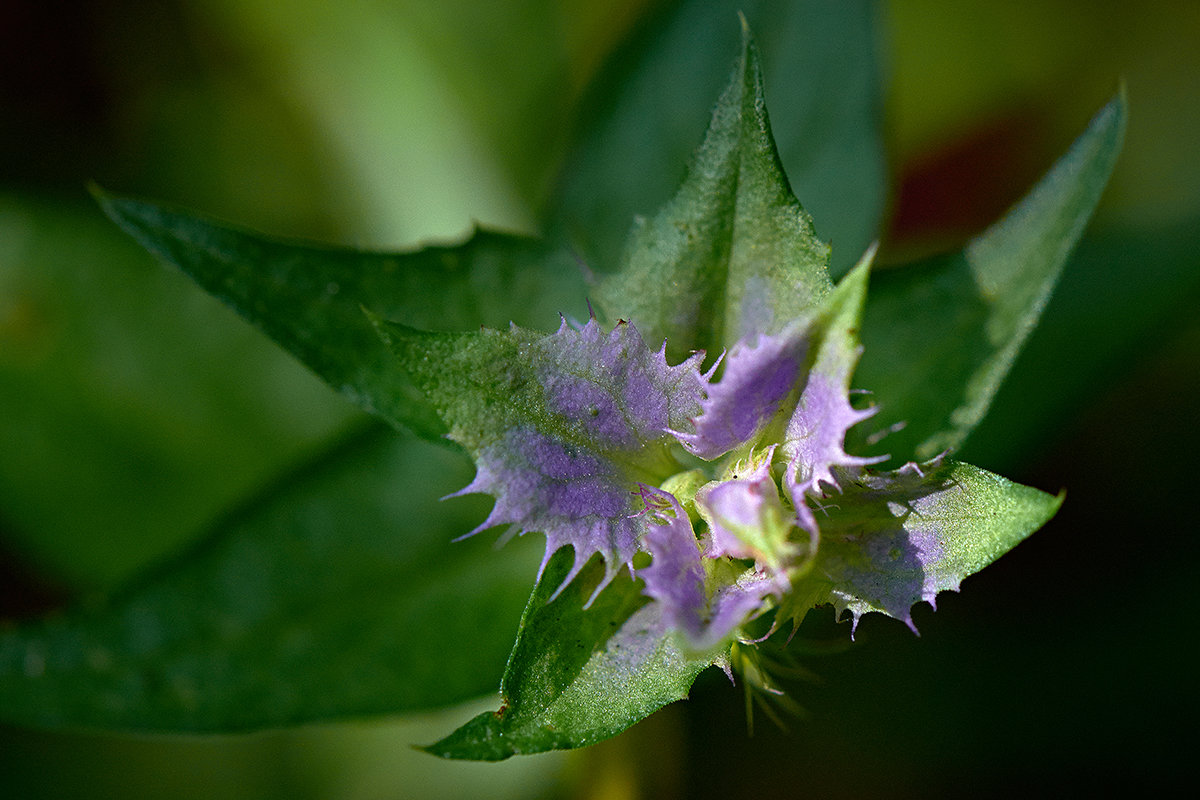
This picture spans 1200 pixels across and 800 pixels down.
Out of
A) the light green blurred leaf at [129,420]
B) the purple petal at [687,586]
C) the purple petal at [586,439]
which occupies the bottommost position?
the light green blurred leaf at [129,420]

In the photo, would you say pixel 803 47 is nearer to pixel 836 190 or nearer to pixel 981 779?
pixel 836 190

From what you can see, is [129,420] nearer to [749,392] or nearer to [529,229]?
[529,229]

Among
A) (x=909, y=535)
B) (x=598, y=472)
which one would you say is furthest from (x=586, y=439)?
(x=909, y=535)

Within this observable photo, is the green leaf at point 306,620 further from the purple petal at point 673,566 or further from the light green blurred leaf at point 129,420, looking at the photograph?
the light green blurred leaf at point 129,420

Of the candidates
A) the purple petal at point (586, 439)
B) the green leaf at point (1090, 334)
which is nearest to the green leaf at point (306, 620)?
the purple petal at point (586, 439)

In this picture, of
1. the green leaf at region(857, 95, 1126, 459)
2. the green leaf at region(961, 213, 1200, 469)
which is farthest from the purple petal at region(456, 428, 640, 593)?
the green leaf at region(961, 213, 1200, 469)

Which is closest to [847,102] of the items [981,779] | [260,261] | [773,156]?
[773,156]
